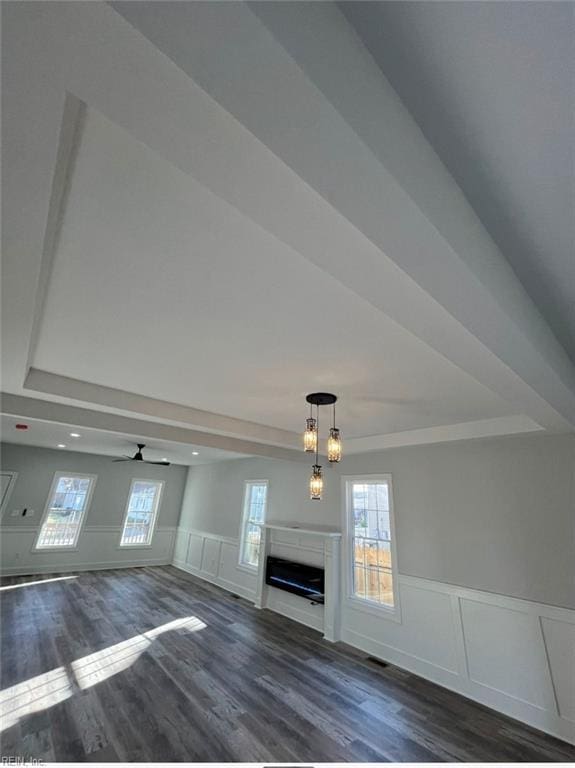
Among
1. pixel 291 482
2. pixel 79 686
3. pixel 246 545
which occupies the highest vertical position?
pixel 291 482

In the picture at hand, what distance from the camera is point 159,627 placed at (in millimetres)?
4562

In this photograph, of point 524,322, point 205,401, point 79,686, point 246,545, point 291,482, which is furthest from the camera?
point 246,545

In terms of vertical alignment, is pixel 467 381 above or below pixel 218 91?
above

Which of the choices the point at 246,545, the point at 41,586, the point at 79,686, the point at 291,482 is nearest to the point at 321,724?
the point at 79,686

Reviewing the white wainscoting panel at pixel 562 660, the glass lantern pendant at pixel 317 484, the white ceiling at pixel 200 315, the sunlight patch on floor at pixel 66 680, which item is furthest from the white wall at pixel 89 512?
the white wainscoting panel at pixel 562 660

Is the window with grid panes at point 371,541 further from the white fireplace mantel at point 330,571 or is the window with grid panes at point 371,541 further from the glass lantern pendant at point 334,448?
the glass lantern pendant at point 334,448

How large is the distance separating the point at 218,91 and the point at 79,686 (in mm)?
4583

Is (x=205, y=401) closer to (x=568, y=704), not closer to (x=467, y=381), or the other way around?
(x=467, y=381)

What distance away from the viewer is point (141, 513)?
8.44 m

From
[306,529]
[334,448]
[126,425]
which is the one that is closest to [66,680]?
[126,425]

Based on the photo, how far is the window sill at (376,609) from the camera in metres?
4.02

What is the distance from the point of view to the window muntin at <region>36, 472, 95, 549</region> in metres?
7.18

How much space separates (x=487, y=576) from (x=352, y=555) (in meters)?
1.77

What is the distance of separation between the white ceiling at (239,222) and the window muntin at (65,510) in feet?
18.8
